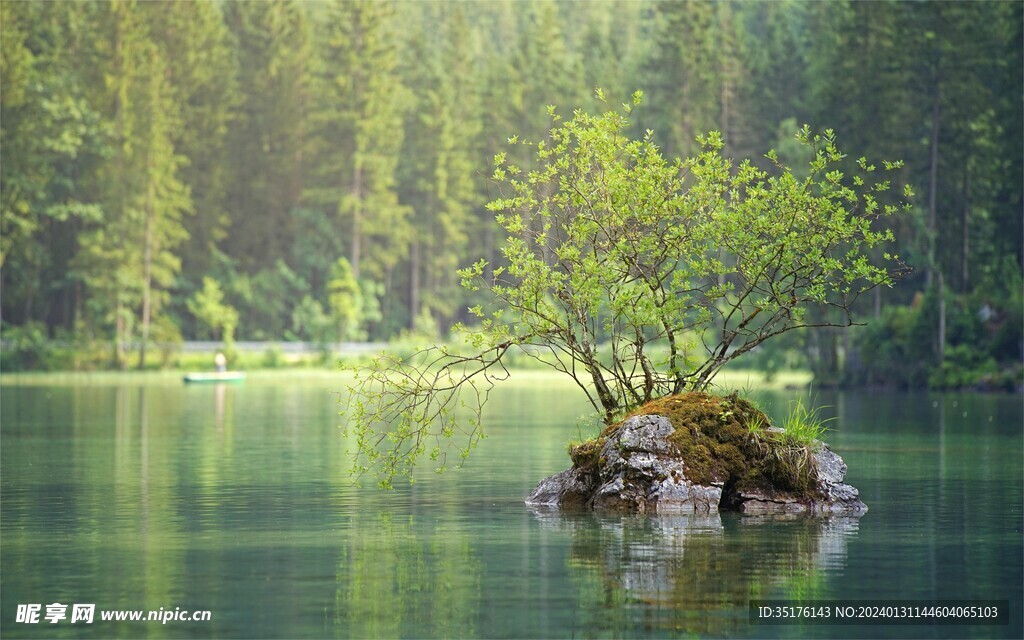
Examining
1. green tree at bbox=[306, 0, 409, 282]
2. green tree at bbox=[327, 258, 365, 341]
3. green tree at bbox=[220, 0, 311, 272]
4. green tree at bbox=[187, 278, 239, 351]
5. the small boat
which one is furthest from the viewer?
green tree at bbox=[220, 0, 311, 272]

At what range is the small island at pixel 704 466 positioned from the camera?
23.8 meters

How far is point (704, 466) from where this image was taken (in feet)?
78.7

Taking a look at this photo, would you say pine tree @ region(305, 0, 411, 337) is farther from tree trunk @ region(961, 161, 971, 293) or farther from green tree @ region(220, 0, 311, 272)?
tree trunk @ region(961, 161, 971, 293)

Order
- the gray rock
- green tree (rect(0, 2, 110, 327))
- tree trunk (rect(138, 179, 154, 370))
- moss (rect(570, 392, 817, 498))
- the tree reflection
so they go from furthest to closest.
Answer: tree trunk (rect(138, 179, 154, 370))
green tree (rect(0, 2, 110, 327))
moss (rect(570, 392, 817, 498))
the gray rock
the tree reflection

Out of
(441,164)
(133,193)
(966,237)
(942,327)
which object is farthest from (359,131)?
(942,327)

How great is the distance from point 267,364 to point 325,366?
3743 millimetres

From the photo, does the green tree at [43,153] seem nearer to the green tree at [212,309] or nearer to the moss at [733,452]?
the green tree at [212,309]

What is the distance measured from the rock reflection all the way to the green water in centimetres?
4

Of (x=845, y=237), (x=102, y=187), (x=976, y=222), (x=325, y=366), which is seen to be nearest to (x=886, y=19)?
(x=976, y=222)

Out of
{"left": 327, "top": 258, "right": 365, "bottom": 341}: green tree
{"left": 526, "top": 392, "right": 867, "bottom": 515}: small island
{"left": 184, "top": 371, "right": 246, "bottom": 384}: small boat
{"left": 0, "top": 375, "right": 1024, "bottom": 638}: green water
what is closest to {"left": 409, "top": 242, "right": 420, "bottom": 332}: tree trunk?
{"left": 327, "top": 258, "right": 365, "bottom": 341}: green tree

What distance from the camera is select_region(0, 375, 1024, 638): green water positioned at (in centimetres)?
1527

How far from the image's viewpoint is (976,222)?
264 ft

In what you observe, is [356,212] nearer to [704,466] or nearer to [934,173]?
[934,173]

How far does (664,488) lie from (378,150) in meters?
99.5
